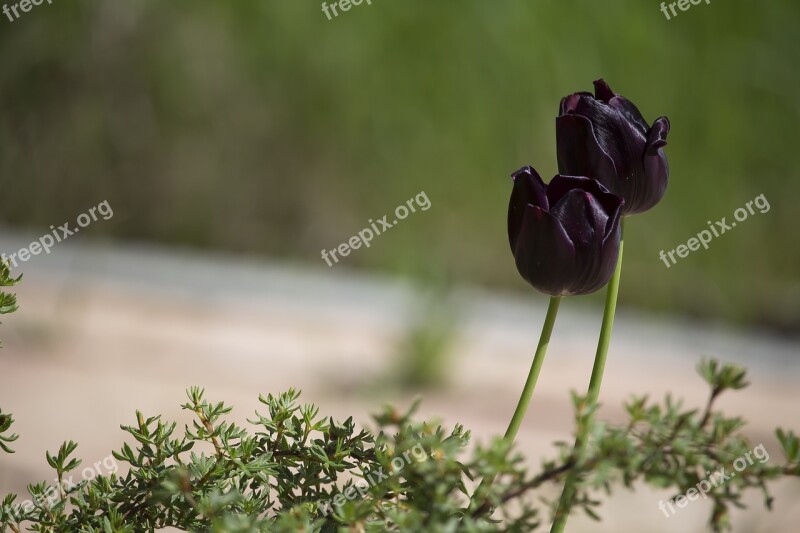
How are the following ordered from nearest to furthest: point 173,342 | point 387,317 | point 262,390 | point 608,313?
1. point 608,313
2. point 262,390
3. point 173,342
4. point 387,317

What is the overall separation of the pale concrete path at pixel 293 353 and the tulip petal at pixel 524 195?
1.33m

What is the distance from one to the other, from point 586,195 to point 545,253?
0.05 metres

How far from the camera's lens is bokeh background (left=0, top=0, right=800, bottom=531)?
327cm

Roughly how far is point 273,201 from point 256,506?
3.59m

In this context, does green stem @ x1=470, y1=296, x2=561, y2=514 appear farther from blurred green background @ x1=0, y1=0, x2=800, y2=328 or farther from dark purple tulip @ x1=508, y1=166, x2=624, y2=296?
blurred green background @ x1=0, y1=0, x2=800, y2=328

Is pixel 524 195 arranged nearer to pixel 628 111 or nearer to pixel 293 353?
pixel 628 111

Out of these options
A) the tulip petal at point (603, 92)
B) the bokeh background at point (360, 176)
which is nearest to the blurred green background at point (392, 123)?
the bokeh background at point (360, 176)

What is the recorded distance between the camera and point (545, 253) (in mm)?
742

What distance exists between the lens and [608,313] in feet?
2.49

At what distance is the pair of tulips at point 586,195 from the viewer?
2.41 ft

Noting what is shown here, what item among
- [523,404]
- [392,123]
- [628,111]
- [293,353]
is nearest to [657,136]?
[628,111]

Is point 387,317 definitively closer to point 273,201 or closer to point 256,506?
point 273,201

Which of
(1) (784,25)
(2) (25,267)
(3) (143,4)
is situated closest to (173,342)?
(2) (25,267)

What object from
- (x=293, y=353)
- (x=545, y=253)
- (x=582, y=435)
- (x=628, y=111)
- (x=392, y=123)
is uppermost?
(x=392, y=123)
